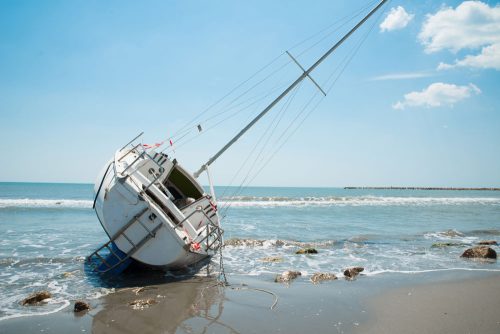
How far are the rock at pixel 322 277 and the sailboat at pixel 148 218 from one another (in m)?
2.80

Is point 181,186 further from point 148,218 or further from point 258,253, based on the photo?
point 148,218

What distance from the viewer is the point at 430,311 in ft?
22.8

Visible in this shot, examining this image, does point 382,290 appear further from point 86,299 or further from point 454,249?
point 454,249

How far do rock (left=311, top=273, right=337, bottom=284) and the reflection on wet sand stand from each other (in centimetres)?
258

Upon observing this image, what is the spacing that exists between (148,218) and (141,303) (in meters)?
2.33

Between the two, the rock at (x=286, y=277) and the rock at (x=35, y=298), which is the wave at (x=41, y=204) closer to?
the rock at (x=35, y=298)

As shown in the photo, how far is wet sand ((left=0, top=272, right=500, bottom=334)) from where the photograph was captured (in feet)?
20.0

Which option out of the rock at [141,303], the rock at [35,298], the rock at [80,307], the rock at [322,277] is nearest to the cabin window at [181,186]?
the rock at [322,277]

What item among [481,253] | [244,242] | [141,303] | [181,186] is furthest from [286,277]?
[481,253]

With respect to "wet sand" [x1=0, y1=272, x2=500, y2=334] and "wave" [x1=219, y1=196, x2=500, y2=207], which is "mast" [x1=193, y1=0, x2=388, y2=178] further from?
"wave" [x1=219, y1=196, x2=500, y2=207]

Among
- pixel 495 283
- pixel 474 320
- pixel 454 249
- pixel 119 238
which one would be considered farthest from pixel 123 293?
pixel 454 249

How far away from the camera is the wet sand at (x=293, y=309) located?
20.0 feet

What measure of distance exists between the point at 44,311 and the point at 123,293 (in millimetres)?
1635

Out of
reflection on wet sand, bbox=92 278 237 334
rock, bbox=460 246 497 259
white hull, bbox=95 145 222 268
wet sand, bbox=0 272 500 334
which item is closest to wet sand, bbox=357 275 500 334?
wet sand, bbox=0 272 500 334
